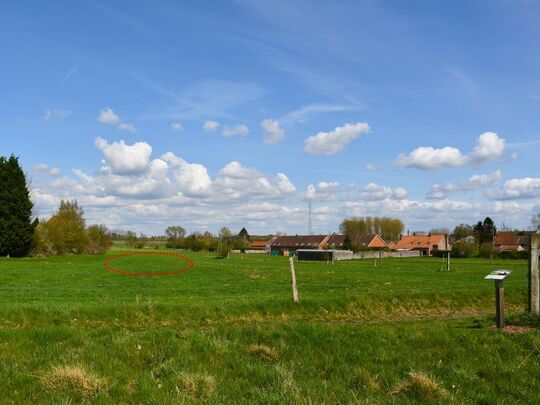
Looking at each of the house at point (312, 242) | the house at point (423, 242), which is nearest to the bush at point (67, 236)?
the house at point (312, 242)

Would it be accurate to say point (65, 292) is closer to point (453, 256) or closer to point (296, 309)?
point (296, 309)

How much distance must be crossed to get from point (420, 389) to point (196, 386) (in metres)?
3.52

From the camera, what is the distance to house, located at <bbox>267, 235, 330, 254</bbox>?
153m

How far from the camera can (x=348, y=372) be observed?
347 inches

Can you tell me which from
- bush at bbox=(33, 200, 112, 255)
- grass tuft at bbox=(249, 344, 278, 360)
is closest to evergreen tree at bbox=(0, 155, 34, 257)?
bush at bbox=(33, 200, 112, 255)

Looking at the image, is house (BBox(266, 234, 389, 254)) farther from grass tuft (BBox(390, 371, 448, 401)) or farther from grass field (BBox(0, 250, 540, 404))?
grass tuft (BBox(390, 371, 448, 401))

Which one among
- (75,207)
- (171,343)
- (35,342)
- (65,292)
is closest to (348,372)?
(171,343)

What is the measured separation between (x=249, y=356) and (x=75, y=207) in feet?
349

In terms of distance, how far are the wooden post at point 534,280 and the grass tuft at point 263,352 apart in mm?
8419

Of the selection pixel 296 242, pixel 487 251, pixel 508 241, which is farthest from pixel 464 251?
pixel 296 242

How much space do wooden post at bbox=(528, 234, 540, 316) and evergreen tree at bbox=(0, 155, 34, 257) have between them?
71929 mm

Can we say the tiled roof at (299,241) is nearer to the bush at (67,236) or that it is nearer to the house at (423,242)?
the house at (423,242)

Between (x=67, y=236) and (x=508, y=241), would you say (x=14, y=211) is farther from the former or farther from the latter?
(x=508, y=241)

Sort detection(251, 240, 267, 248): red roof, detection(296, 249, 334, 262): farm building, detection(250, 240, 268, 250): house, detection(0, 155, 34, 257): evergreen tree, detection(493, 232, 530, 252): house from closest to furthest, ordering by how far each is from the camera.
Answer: detection(0, 155, 34, 257): evergreen tree → detection(296, 249, 334, 262): farm building → detection(493, 232, 530, 252): house → detection(250, 240, 268, 250): house → detection(251, 240, 267, 248): red roof
